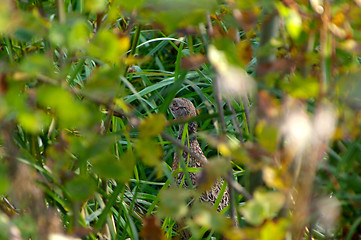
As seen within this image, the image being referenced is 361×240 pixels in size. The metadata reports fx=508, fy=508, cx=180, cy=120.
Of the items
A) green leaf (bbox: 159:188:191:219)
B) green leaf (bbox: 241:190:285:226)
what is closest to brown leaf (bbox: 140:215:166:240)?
green leaf (bbox: 159:188:191:219)

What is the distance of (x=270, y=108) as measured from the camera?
0.69 metres

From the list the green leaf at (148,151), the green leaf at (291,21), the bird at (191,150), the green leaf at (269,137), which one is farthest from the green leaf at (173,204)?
the bird at (191,150)

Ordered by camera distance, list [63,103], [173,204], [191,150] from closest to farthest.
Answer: [63,103] < [173,204] < [191,150]

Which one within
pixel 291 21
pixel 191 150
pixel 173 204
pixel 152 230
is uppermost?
pixel 291 21

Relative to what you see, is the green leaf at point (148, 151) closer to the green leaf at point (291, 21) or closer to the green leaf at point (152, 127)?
the green leaf at point (152, 127)

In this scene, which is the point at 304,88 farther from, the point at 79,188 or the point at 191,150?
the point at 191,150

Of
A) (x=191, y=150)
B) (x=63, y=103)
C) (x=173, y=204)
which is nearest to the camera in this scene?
(x=63, y=103)

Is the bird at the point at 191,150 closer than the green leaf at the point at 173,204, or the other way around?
the green leaf at the point at 173,204

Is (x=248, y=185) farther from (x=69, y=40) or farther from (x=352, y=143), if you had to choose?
(x=69, y=40)

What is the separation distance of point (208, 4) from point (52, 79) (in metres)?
0.24

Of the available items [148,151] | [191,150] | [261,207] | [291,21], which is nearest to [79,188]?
[148,151]

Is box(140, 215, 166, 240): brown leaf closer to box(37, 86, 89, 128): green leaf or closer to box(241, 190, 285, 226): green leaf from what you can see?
A: box(241, 190, 285, 226): green leaf

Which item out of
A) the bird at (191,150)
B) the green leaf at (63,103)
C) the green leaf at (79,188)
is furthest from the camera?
the bird at (191,150)

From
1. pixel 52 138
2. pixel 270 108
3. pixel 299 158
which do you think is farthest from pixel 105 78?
pixel 52 138
